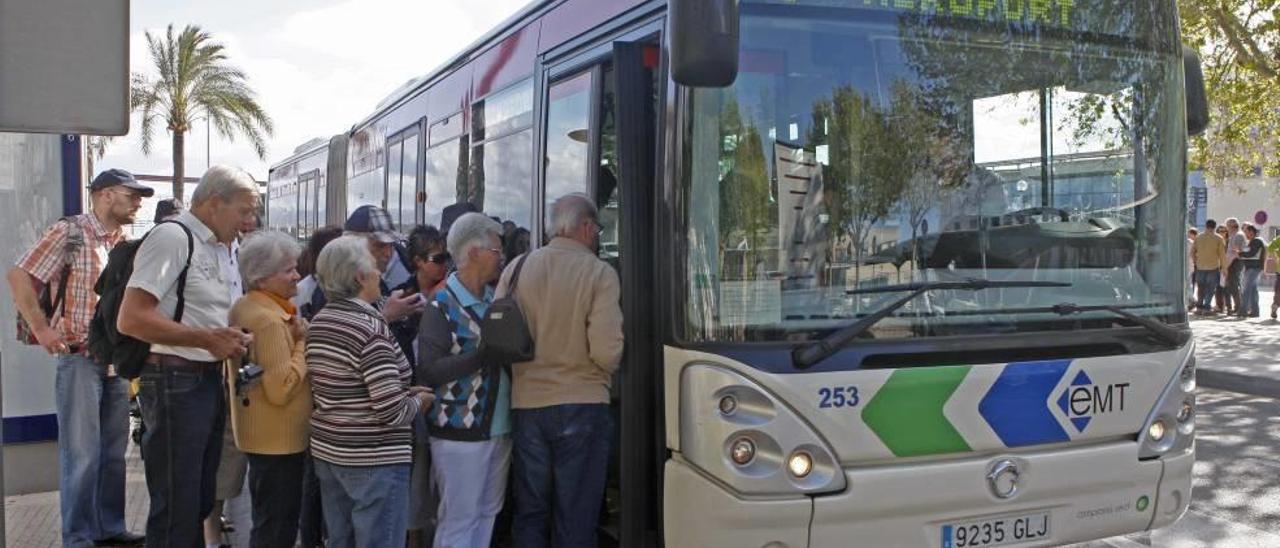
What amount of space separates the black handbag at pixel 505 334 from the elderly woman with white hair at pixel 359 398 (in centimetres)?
35

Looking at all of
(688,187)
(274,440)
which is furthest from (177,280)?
(688,187)

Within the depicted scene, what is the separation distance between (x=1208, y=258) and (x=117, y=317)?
64.9 ft

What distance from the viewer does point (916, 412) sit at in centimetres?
389

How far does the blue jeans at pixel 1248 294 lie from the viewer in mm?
19609

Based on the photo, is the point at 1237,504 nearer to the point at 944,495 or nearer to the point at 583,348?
the point at 944,495

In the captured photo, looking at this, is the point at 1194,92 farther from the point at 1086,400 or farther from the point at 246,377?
the point at 246,377

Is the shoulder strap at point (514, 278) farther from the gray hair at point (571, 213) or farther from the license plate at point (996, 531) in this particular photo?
the license plate at point (996, 531)

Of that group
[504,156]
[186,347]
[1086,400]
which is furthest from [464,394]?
[1086,400]

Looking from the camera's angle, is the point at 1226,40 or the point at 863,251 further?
the point at 1226,40

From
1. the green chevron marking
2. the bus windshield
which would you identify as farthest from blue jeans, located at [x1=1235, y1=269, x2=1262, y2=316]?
the green chevron marking

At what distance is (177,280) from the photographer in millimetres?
4254

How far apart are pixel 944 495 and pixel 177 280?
3.15 m

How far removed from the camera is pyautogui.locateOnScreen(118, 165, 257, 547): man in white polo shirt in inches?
162

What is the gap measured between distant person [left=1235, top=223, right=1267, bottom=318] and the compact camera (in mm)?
19513
